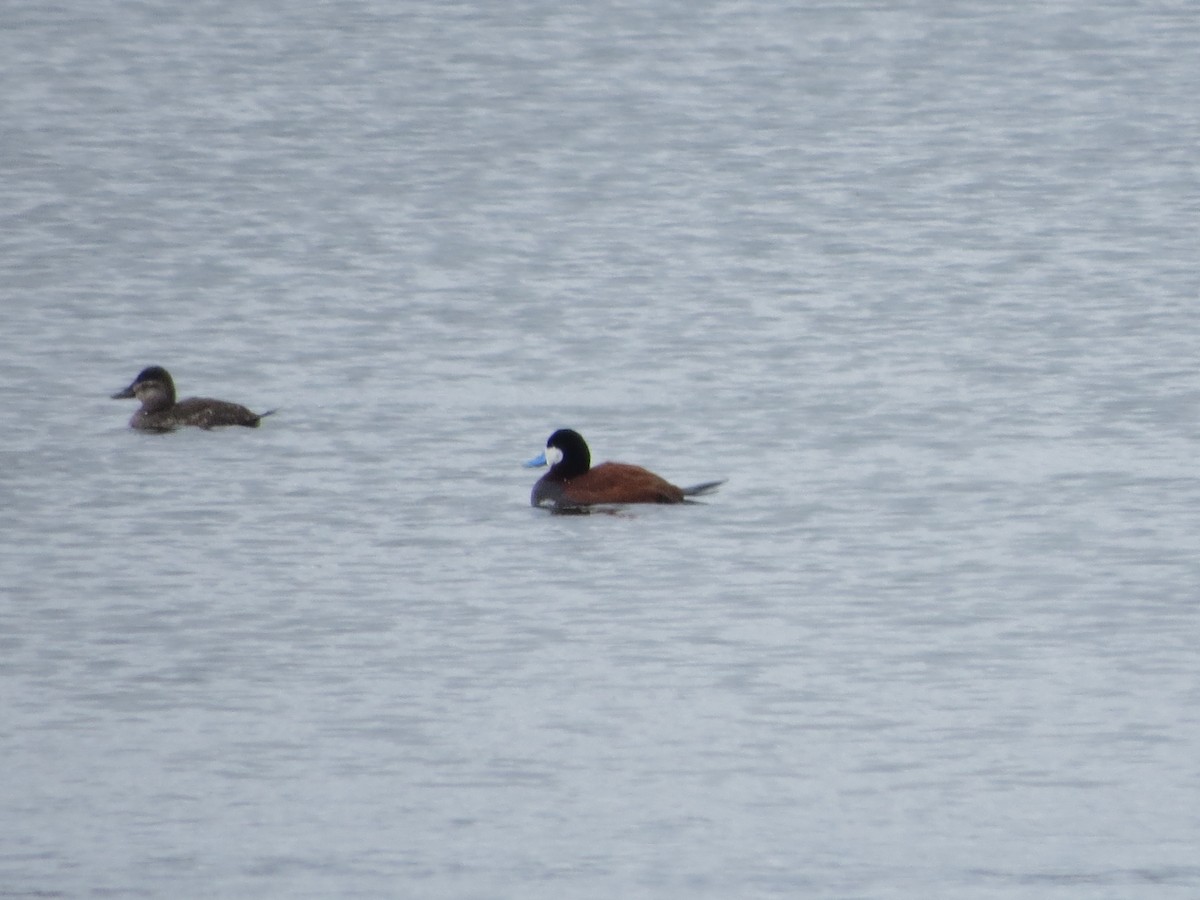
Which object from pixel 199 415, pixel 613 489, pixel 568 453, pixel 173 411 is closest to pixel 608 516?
pixel 613 489

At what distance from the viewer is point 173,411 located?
12.2 m

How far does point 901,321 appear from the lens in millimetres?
15016

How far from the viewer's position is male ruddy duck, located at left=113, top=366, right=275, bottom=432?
40.0ft

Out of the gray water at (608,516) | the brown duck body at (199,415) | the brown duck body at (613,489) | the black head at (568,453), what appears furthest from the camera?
the brown duck body at (199,415)

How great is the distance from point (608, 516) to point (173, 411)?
2443mm

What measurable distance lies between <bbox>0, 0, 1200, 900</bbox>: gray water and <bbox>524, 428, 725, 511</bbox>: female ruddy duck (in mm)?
90

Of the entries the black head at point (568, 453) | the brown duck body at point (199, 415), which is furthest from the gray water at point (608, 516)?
the black head at point (568, 453)

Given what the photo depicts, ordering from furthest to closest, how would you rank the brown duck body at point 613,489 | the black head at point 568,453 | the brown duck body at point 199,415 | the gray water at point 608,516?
1. the brown duck body at point 199,415
2. the black head at point 568,453
3. the brown duck body at point 613,489
4. the gray water at point 608,516

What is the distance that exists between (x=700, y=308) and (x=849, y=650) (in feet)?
23.3

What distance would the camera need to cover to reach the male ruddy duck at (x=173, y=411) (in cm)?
1220

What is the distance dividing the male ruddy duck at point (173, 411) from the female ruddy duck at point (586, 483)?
1970 mm

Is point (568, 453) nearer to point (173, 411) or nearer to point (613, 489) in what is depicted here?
point (613, 489)

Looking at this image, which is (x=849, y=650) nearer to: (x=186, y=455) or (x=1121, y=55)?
(x=186, y=455)

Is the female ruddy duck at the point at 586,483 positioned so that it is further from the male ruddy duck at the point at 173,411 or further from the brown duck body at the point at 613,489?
the male ruddy duck at the point at 173,411
